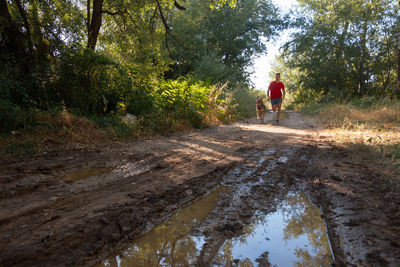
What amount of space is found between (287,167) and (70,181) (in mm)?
2989

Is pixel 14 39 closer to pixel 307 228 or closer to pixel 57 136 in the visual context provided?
pixel 57 136

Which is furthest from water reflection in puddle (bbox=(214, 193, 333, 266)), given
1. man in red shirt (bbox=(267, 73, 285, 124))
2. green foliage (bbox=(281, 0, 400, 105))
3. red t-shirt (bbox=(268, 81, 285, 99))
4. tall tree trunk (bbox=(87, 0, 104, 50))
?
green foliage (bbox=(281, 0, 400, 105))

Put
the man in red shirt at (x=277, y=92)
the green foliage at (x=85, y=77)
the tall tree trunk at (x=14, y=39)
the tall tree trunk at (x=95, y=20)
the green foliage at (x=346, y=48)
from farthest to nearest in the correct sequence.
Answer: the green foliage at (x=346, y=48), the man in red shirt at (x=277, y=92), the tall tree trunk at (x=95, y=20), the tall tree trunk at (x=14, y=39), the green foliage at (x=85, y=77)

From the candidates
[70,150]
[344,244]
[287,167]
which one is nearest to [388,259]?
[344,244]

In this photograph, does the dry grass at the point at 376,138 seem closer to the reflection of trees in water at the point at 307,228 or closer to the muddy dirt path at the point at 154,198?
the muddy dirt path at the point at 154,198

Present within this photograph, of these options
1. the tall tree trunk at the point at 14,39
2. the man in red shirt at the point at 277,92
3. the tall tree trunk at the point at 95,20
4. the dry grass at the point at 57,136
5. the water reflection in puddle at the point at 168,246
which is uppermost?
the tall tree trunk at the point at 95,20

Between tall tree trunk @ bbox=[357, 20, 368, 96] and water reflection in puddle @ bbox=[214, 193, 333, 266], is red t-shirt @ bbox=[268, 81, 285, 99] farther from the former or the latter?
tall tree trunk @ bbox=[357, 20, 368, 96]

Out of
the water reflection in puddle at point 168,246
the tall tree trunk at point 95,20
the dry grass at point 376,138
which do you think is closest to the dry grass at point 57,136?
the water reflection in puddle at point 168,246

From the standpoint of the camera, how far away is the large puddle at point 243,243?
5.57 feet

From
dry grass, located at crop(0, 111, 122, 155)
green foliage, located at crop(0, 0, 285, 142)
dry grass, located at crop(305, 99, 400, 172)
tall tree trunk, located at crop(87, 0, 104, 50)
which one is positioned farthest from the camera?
tall tree trunk, located at crop(87, 0, 104, 50)

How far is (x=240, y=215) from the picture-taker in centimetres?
229

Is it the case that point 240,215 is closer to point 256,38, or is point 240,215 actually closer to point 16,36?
point 16,36

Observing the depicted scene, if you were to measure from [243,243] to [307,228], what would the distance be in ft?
2.15

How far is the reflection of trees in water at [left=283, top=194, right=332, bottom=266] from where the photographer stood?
5.77 ft
